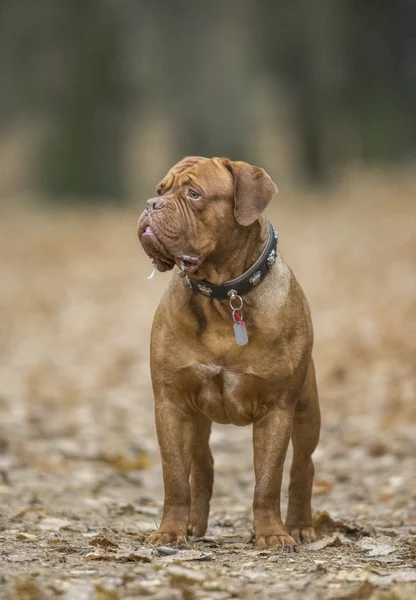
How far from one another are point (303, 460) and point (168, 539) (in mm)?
890

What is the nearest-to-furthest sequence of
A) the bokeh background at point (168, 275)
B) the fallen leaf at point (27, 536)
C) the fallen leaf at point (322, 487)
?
the bokeh background at point (168, 275), the fallen leaf at point (27, 536), the fallen leaf at point (322, 487)

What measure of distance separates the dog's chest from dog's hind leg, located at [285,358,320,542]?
1.37ft

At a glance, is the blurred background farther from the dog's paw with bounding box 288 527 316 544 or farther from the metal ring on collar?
the metal ring on collar

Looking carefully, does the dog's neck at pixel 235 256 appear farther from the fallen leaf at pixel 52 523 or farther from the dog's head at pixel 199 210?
the fallen leaf at pixel 52 523

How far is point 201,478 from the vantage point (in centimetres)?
557

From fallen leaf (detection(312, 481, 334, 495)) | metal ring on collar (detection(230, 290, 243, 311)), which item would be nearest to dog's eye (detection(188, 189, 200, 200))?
metal ring on collar (detection(230, 290, 243, 311))

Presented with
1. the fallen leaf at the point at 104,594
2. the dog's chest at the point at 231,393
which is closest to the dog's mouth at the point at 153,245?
the dog's chest at the point at 231,393

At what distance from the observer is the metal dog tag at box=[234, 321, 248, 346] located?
4.88 meters

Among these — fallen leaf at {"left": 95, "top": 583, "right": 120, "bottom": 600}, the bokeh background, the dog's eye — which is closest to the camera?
fallen leaf at {"left": 95, "top": 583, "right": 120, "bottom": 600}

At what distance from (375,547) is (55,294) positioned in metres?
10.9

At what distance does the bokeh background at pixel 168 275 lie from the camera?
16.3 feet

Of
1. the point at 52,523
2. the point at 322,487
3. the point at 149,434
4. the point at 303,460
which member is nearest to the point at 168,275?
the point at 149,434

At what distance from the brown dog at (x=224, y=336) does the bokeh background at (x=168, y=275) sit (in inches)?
14.8

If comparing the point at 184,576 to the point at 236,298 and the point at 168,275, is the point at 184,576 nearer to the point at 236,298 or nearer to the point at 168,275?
the point at 236,298
